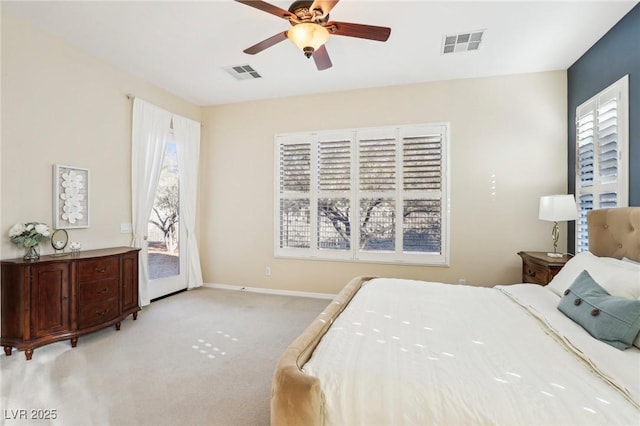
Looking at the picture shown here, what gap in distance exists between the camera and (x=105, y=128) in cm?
360

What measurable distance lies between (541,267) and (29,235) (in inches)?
192

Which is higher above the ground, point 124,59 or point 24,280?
point 124,59

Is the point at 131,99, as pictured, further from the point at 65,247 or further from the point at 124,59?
the point at 65,247

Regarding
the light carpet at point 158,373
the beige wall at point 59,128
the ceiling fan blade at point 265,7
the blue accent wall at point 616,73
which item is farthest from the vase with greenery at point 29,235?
the blue accent wall at point 616,73

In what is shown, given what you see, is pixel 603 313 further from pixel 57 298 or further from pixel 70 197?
pixel 70 197

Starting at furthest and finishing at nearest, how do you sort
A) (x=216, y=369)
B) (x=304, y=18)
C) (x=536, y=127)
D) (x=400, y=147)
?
(x=400, y=147), (x=536, y=127), (x=216, y=369), (x=304, y=18)

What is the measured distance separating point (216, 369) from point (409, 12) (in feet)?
11.4

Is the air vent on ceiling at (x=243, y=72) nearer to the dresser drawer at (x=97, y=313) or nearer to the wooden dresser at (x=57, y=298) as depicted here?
the wooden dresser at (x=57, y=298)

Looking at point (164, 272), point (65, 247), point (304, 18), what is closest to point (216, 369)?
point (65, 247)

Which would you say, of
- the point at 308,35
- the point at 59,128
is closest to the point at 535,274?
the point at 308,35

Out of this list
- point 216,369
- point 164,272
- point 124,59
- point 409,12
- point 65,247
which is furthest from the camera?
point 164,272

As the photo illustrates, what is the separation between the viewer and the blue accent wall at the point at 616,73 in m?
2.51

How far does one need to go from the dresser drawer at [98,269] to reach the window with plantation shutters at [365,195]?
2167 millimetres

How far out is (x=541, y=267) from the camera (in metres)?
3.02
